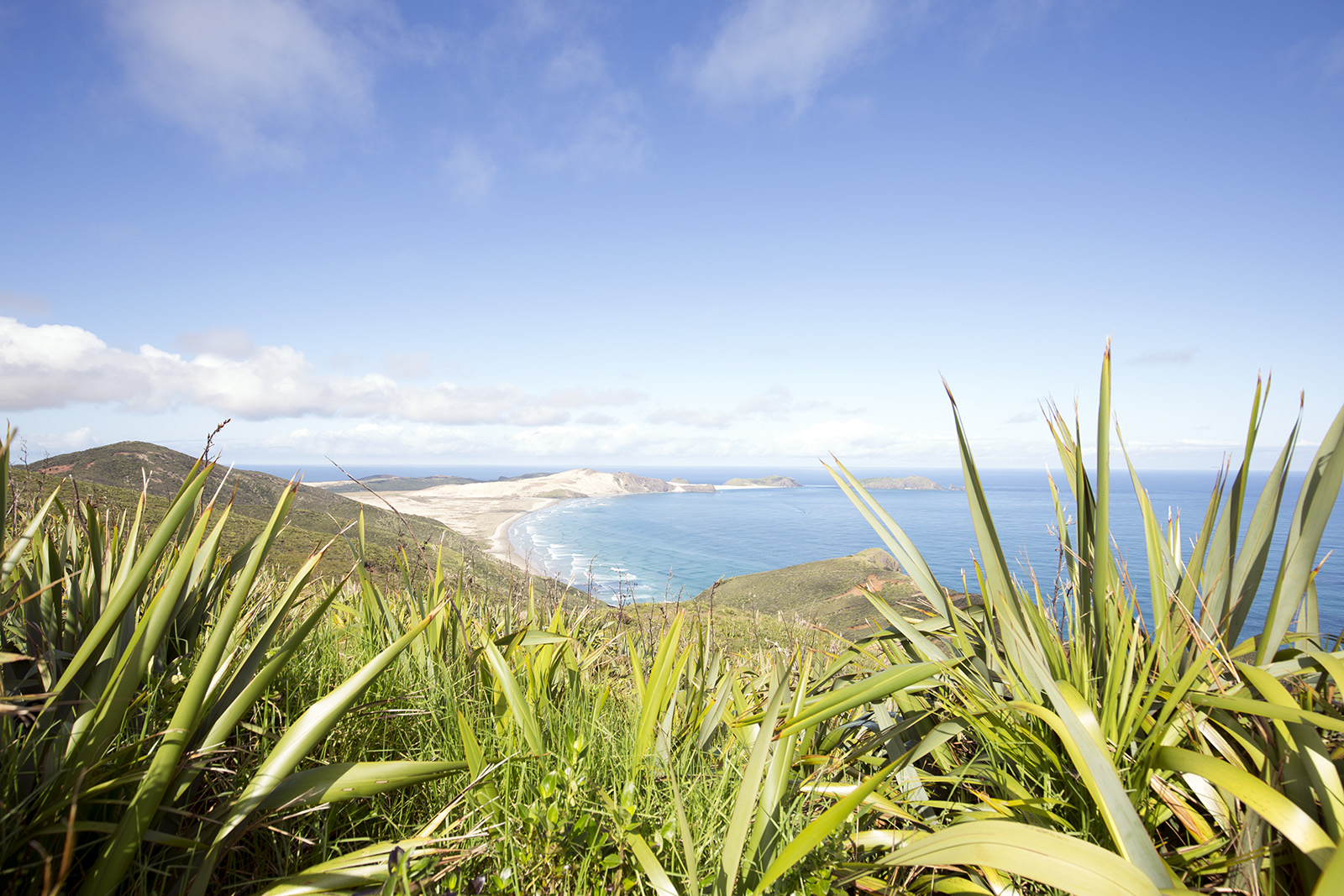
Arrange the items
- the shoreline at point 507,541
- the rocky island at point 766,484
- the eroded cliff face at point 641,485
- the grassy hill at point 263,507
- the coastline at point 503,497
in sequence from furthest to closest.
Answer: the rocky island at point 766,484
the eroded cliff face at point 641,485
the coastline at point 503,497
the shoreline at point 507,541
the grassy hill at point 263,507

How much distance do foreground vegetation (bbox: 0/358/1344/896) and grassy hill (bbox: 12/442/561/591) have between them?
2.77 ft

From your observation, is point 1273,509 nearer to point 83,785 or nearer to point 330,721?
point 330,721

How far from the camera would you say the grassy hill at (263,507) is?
3998mm

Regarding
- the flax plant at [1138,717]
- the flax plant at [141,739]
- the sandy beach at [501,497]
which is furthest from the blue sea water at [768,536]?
the flax plant at [141,739]

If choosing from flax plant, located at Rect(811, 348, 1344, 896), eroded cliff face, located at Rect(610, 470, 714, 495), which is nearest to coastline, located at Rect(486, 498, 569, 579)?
flax plant, located at Rect(811, 348, 1344, 896)

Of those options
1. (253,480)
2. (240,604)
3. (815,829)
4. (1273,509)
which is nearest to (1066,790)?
(815,829)

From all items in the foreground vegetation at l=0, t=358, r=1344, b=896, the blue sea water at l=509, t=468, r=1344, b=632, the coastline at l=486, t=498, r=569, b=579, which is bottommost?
the blue sea water at l=509, t=468, r=1344, b=632

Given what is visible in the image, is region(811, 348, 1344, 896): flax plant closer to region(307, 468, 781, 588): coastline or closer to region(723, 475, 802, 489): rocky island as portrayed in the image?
region(307, 468, 781, 588): coastline

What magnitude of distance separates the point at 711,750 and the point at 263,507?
2650cm

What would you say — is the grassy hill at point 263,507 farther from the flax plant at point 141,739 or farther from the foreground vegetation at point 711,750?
the foreground vegetation at point 711,750

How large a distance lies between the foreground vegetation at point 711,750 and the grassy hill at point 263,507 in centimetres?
84

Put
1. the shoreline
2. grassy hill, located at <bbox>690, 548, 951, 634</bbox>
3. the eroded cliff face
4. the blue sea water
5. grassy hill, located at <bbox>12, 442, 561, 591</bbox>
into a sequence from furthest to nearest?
1. the eroded cliff face
2. the blue sea water
3. the shoreline
4. grassy hill, located at <bbox>690, 548, 951, 634</bbox>
5. grassy hill, located at <bbox>12, 442, 561, 591</bbox>

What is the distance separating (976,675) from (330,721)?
5.65ft

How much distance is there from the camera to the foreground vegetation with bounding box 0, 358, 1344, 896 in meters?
1.06
